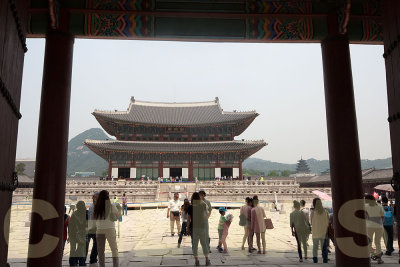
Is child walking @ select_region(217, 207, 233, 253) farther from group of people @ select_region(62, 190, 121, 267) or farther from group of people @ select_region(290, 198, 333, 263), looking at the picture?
group of people @ select_region(62, 190, 121, 267)

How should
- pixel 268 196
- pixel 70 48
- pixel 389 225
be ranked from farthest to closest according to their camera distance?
pixel 268 196 < pixel 389 225 < pixel 70 48

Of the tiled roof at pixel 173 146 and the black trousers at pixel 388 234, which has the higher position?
the tiled roof at pixel 173 146

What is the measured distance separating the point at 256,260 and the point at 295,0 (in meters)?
5.24

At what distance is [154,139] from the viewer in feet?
122

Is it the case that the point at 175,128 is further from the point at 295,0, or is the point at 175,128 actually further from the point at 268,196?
the point at 295,0

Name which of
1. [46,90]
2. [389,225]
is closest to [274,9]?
[46,90]

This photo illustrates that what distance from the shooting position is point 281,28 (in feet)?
19.3

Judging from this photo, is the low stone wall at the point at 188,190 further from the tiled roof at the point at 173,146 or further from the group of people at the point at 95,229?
the group of people at the point at 95,229

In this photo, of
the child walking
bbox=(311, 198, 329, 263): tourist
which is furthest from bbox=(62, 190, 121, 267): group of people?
bbox=(311, 198, 329, 263): tourist

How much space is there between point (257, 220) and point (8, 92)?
5845mm

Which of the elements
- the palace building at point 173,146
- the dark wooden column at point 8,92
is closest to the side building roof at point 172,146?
the palace building at point 173,146

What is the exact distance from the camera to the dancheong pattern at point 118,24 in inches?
222

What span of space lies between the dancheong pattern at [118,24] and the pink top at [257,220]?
4.72 m

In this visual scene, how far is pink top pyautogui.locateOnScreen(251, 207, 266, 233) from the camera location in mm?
7256
